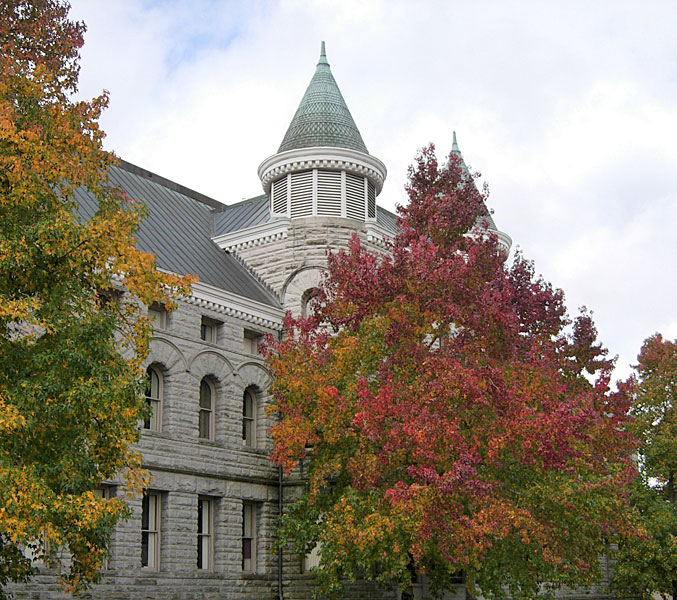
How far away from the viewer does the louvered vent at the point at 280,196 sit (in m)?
32.8

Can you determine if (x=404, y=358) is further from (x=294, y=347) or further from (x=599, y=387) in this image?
(x=599, y=387)

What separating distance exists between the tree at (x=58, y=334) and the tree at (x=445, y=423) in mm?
Result: 6774

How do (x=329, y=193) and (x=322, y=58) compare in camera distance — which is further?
(x=322, y=58)

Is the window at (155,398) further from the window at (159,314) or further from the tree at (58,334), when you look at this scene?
the tree at (58,334)

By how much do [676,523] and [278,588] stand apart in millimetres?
15277

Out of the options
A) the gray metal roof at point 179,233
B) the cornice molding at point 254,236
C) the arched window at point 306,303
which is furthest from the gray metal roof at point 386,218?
the arched window at point 306,303

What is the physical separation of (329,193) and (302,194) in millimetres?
912

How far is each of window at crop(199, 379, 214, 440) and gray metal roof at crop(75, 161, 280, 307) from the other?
3.31 m

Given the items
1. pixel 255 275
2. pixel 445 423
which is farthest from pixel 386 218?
pixel 445 423

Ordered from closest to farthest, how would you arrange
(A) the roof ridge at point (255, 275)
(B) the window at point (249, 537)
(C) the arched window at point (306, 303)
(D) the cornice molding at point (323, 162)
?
(B) the window at point (249, 537) < (C) the arched window at point (306, 303) < (A) the roof ridge at point (255, 275) < (D) the cornice molding at point (323, 162)

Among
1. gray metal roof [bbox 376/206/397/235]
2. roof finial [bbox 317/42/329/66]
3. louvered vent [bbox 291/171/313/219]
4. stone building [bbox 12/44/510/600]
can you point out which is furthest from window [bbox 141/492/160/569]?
roof finial [bbox 317/42/329/66]

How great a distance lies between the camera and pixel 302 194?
106 feet

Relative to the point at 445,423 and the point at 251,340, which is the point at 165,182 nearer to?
the point at 251,340

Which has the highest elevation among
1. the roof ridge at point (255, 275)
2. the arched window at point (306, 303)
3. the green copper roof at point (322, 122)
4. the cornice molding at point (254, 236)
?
the green copper roof at point (322, 122)
